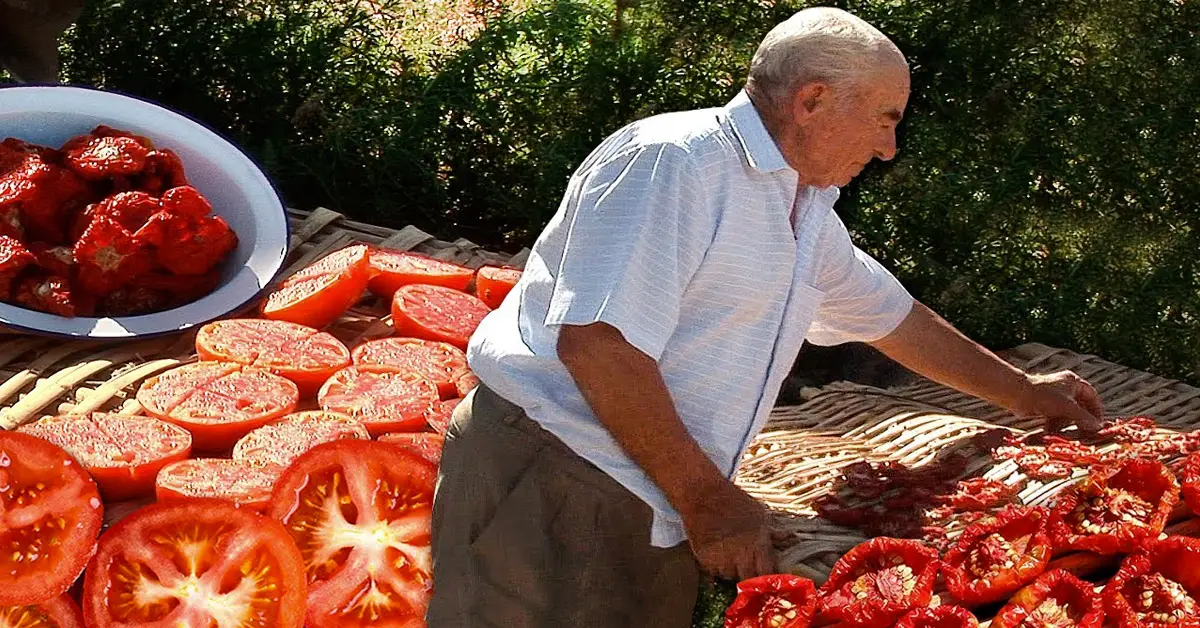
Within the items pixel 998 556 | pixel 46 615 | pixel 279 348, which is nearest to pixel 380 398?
pixel 279 348

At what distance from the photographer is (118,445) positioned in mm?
2744

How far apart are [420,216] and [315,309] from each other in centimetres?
104

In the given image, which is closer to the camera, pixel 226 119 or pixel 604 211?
pixel 604 211

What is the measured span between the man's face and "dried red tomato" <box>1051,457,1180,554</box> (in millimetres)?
552

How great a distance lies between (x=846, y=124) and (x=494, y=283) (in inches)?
65.6

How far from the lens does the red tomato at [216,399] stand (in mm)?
2867

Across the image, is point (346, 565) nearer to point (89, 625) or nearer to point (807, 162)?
point (89, 625)

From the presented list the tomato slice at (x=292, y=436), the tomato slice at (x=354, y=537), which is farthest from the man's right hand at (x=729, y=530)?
the tomato slice at (x=292, y=436)

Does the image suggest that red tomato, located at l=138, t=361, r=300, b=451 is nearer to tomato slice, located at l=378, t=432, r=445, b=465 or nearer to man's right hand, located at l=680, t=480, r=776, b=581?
tomato slice, located at l=378, t=432, r=445, b=465

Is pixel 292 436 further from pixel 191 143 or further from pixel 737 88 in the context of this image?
pixel 737 88

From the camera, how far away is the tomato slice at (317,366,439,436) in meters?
2.91

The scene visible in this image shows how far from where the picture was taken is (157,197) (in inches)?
135

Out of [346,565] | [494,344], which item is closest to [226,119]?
[346,565]

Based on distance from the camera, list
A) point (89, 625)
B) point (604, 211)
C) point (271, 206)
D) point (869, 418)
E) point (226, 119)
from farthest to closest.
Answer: point (226, 119)
point (271, 206)
point (869, 418)
point (89, 625)
point (604, 211)
